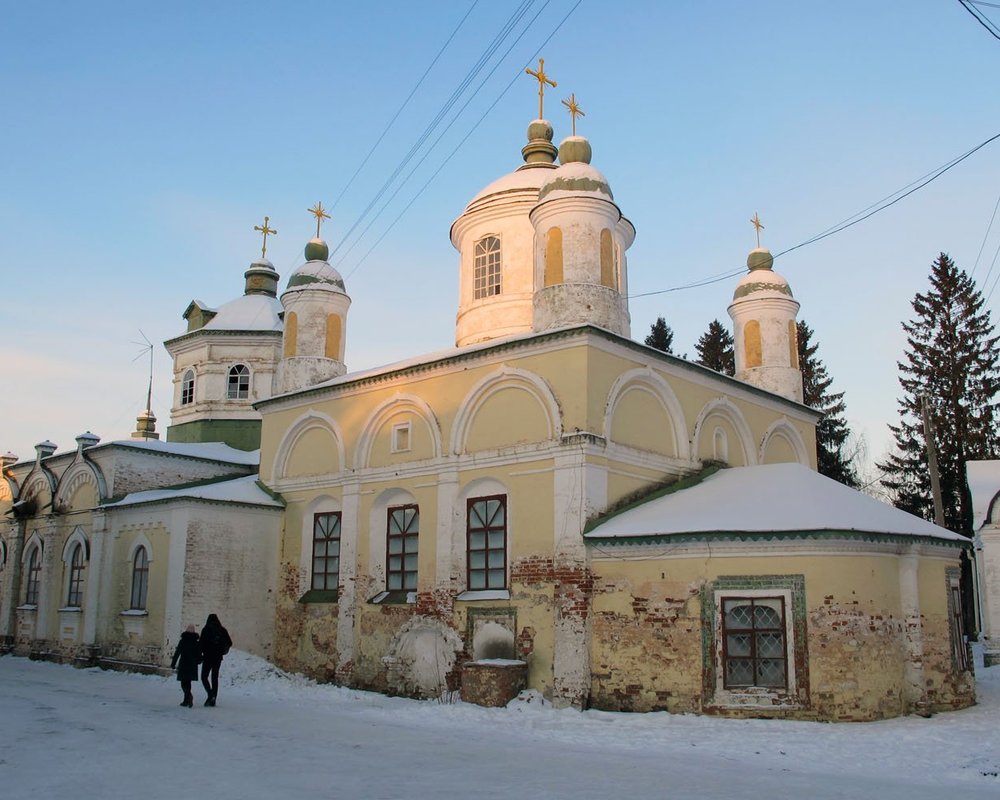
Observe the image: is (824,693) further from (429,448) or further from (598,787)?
(429,448)

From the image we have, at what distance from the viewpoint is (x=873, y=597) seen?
13383mm

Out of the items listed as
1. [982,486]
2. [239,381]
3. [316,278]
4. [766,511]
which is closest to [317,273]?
[316,278]

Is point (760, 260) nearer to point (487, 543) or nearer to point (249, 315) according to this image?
point (487, 543)

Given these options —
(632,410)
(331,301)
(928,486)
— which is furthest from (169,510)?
(928,486)

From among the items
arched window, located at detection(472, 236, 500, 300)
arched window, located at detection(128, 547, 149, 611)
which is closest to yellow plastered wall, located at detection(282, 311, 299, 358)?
arched window, located at detection(472, 236, 500, 300)

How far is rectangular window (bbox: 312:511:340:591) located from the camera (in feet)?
63.4

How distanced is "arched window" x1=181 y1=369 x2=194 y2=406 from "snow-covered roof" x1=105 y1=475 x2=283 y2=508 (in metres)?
5.37

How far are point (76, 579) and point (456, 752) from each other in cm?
1539

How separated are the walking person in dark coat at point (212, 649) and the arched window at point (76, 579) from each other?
9.82m

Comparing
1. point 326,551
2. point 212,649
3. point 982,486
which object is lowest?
point 212,649

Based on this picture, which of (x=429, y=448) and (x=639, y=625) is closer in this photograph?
(x=639, y=625)

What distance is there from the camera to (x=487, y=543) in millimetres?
16422

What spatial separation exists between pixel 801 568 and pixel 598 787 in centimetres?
617

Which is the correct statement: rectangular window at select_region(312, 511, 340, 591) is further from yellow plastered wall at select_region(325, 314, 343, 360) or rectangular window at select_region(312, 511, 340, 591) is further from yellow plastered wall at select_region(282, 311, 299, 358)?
yellow plastered wall at select_region(282, 311, 299, 358)
